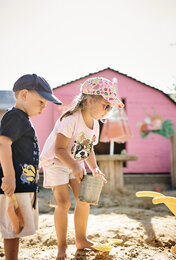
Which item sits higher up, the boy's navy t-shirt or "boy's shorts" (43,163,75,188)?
the boy's navy t-shirt

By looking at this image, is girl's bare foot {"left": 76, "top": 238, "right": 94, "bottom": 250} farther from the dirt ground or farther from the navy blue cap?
the navy blue cap

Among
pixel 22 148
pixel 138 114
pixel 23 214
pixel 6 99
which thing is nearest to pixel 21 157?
pixel 22 148

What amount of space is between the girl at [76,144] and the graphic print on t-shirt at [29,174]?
35cm

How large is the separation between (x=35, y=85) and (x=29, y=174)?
58 centimetres

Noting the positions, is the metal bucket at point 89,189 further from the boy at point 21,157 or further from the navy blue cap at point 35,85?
the navy blue cap at point 35,85

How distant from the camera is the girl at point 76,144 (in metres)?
2.11

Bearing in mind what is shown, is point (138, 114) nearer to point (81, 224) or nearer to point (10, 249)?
point (81, 224)

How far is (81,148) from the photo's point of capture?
2227 millimetres

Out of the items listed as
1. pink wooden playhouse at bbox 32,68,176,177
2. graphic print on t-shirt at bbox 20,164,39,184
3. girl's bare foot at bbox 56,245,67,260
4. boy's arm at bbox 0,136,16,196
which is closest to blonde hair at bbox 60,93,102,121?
graphic print on t-shirt at bbox 20,164,39,184

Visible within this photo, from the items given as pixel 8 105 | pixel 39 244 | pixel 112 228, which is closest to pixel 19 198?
pixel 39 244

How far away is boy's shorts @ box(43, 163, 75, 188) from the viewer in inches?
85.4

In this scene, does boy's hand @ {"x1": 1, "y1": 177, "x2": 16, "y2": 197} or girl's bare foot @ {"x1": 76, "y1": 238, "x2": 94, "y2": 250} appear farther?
girl's bare foot @ {"x1": 76, "y1": 238, "x2": 94, "y2": 250}

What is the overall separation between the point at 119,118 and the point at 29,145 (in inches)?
195

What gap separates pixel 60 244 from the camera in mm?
2043
